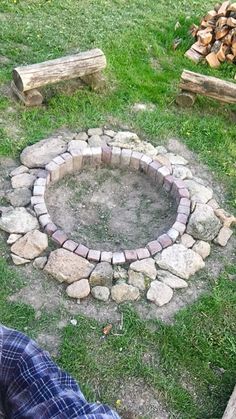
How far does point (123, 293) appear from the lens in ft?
15.4

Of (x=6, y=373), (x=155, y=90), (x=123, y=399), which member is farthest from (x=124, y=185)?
(x=6, y=373)

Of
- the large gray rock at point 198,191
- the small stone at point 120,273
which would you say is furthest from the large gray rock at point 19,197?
the large gray rock at point 198,191

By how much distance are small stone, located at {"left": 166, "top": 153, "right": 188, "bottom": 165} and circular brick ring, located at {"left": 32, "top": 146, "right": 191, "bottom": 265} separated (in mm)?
225

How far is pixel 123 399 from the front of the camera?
4.07m

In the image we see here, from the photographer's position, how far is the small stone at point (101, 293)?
464 cm

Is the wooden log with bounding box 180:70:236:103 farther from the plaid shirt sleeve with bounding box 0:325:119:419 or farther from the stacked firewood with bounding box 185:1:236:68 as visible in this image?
the plaid shirt sleeve with bounding box 0:325:119:419

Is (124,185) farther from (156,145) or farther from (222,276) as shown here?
(222,276)

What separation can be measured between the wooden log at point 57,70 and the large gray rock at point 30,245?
2057 millimetres

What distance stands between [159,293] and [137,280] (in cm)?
22

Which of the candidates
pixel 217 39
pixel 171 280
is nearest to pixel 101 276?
pixel 171 280

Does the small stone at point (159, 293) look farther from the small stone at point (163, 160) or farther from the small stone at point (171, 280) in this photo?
the small stone at point (163, 160)

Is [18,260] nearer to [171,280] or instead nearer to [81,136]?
[171,280]

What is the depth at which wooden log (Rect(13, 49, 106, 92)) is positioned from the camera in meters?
6.21

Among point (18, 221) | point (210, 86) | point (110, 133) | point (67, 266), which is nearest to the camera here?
point (67, 266)
